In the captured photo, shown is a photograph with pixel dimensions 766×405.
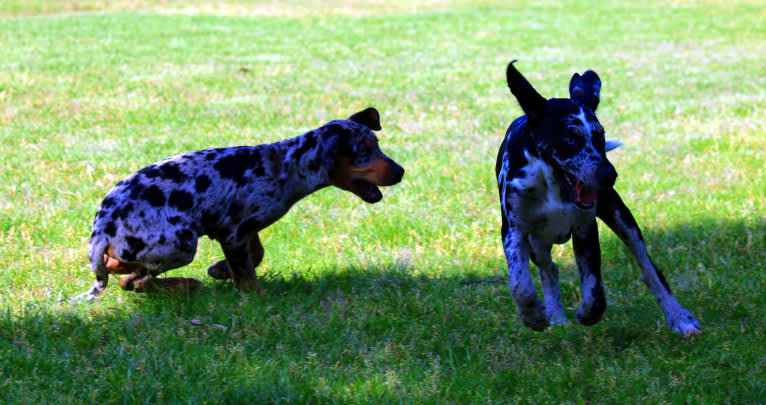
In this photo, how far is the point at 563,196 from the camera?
4523 mm

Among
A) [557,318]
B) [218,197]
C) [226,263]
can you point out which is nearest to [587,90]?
[557,318]

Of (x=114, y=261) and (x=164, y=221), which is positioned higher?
(x=164, y=221)

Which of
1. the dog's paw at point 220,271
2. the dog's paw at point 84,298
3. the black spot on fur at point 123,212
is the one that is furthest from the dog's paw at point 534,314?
the dog's paw at point 84,298

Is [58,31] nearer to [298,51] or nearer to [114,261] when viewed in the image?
[298,51]

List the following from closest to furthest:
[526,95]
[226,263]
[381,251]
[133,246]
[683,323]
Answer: [526,95]
[683,323]
[133,246]
[226,263]
[381,251]

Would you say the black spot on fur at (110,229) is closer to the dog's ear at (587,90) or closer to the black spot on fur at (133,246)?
the black spot on fur at (133,246)

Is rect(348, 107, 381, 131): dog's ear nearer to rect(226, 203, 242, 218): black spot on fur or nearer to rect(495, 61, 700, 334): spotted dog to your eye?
rect(226, 203, 242, 218): black spot on fur

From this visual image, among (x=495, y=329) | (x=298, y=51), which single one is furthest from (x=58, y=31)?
(x=495, y=329)

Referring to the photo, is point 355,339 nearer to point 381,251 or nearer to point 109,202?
point 381,251

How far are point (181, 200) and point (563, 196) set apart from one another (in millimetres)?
2525

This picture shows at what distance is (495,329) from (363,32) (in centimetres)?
1921

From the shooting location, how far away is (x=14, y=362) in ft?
14.3

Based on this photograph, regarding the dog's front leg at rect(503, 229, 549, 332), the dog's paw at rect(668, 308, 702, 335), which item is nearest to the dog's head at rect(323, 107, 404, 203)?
the dog's front leg at rect(503, 229, 549, 332)

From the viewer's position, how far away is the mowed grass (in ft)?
14.1
